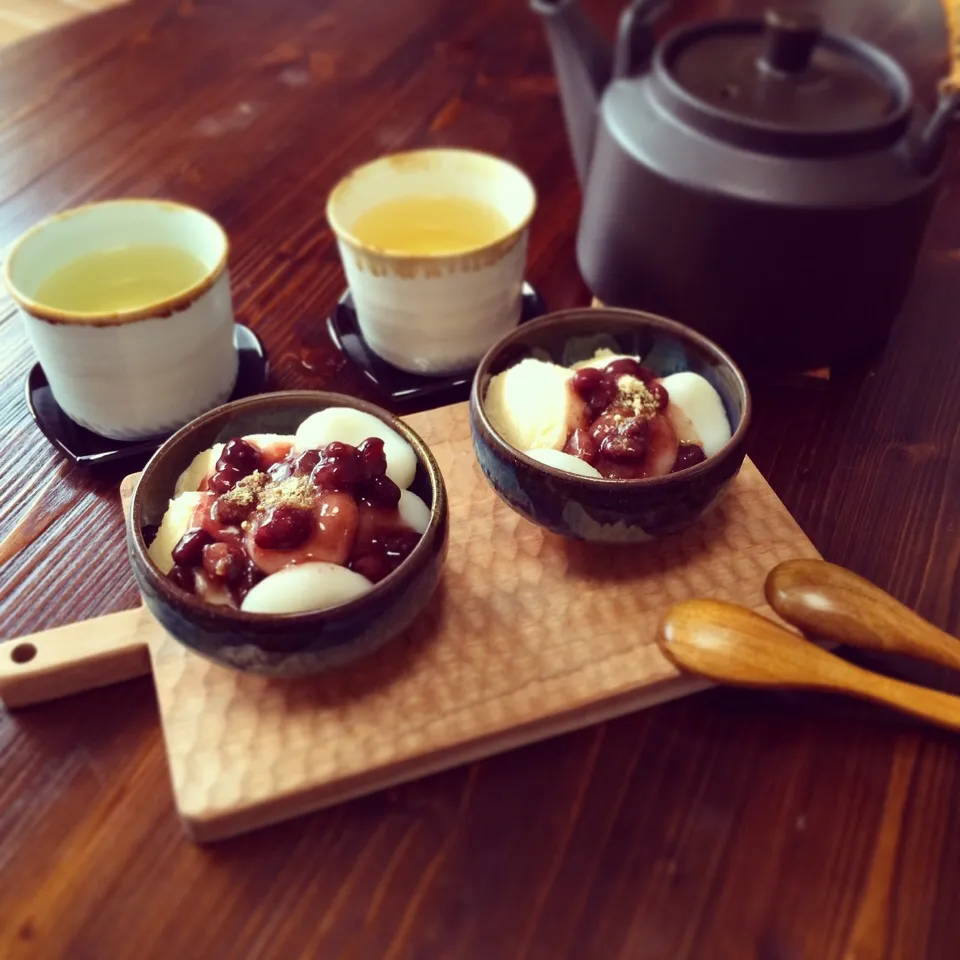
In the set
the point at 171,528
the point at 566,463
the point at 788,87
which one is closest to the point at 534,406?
the point at 566,463

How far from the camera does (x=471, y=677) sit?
2.18 ft

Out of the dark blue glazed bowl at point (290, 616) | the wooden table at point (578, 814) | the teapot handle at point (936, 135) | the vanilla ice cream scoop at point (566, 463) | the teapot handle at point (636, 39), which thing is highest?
the teapot handle at point (636, 39)

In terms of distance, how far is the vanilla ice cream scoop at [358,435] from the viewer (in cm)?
70

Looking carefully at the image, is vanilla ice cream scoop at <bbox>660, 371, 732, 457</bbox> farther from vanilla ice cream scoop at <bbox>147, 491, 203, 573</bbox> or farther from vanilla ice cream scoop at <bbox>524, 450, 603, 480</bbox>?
vanilla ice cream scoop at <bbox>147, 491, 203, 573</bbox>

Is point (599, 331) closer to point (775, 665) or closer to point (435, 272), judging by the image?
point (435, 272)

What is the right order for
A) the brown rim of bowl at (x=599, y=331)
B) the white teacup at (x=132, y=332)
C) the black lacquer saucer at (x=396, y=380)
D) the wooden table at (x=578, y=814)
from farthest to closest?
the black lacquer saucer at (x=396, y=380), the white teacup at (x=132, y=332), the brown rim of bowl at (x=599, y=331), the wooden table at (x=578, y=814)

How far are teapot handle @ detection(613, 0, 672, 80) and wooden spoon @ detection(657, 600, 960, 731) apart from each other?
0.61 m

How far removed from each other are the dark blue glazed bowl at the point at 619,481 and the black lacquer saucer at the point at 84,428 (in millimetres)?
274

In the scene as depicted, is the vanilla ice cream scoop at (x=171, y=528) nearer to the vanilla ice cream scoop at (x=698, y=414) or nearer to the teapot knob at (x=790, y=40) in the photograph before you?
the vanilla ice cream scoop at (x=698, y=414)

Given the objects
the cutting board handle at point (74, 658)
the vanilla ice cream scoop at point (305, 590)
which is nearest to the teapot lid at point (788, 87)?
the vanilla ice cream scoop at point (305, 590)

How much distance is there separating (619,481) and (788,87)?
0.46 meters

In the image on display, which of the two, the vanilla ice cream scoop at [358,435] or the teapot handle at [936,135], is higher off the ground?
the teapot handle at [936,135]

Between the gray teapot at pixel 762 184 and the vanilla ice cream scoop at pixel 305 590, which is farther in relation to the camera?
the gray teapot at pixel 762 184

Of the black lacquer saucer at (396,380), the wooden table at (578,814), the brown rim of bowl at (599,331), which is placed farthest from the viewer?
the black lacquer saucer at (396,380)
